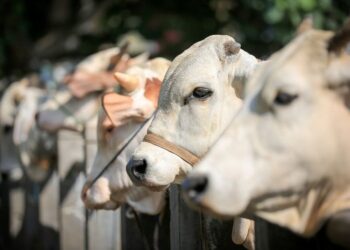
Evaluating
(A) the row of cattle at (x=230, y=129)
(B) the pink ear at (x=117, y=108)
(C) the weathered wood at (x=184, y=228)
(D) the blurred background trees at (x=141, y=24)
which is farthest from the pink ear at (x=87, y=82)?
(D) the blurred background trees at (x=141, y=24)

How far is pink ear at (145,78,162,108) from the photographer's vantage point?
19.6ft

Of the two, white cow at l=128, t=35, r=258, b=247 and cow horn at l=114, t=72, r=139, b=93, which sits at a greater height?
white cow at l=128, t=35, r=258, b=247

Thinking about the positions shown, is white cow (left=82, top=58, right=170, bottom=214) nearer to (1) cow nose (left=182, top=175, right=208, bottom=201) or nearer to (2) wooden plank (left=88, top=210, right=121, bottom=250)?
(2) wooden plank (left=88, top=210, right=121, bottom=250)

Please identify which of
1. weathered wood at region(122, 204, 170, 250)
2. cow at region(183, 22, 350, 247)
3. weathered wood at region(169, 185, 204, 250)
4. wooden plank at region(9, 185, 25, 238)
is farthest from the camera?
wooden plank at region(9, 185, 25, 238)

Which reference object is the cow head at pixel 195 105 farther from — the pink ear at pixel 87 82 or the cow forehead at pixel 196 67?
the pink ear at pixel 87 82

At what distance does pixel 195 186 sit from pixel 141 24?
32.3 ft

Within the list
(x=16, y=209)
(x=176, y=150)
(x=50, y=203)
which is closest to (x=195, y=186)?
(x=176, y=150)

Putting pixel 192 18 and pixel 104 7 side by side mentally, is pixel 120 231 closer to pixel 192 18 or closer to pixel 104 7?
pixel 192 18

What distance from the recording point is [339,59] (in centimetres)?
332

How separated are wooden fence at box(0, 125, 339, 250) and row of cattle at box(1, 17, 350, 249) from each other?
0.11m

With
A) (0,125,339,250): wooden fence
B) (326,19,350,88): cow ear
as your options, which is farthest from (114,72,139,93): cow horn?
(326,19,350,88): cow ear

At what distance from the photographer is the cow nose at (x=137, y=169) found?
4.80 m

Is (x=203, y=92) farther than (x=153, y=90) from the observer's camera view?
No

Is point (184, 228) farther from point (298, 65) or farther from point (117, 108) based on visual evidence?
point (298, 65)
